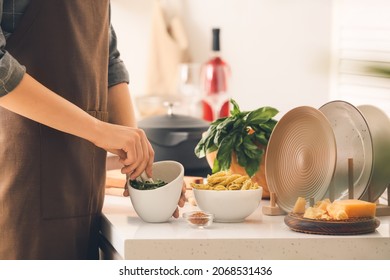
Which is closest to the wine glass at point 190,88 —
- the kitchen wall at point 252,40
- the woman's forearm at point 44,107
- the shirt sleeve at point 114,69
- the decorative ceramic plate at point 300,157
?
the kitchen wall at point 252,40

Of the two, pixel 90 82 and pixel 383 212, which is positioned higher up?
pixel 90 82

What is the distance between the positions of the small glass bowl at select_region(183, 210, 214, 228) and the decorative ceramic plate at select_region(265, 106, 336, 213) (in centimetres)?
21

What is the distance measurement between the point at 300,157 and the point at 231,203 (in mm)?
Result: 203

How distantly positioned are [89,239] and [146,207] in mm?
162

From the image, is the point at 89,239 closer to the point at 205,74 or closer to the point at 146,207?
the point at 146,207

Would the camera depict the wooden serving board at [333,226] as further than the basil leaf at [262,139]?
No

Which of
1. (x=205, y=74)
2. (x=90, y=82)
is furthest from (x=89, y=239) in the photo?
(x=205, y=74)

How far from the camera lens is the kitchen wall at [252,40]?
10.9 ft

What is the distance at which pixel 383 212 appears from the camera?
1320 mm

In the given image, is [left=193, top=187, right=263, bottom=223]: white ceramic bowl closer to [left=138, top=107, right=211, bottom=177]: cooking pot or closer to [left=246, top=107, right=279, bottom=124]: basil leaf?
[left=246, top=107, right=279, bottom=124]: basil leaf

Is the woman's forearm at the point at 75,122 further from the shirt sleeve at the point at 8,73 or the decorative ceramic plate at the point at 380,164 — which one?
the decorative ceramic plate at the point at 380,164

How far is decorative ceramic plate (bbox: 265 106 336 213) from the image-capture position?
4.13 feet

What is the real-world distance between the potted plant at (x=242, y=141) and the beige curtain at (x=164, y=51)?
1.90 meters
